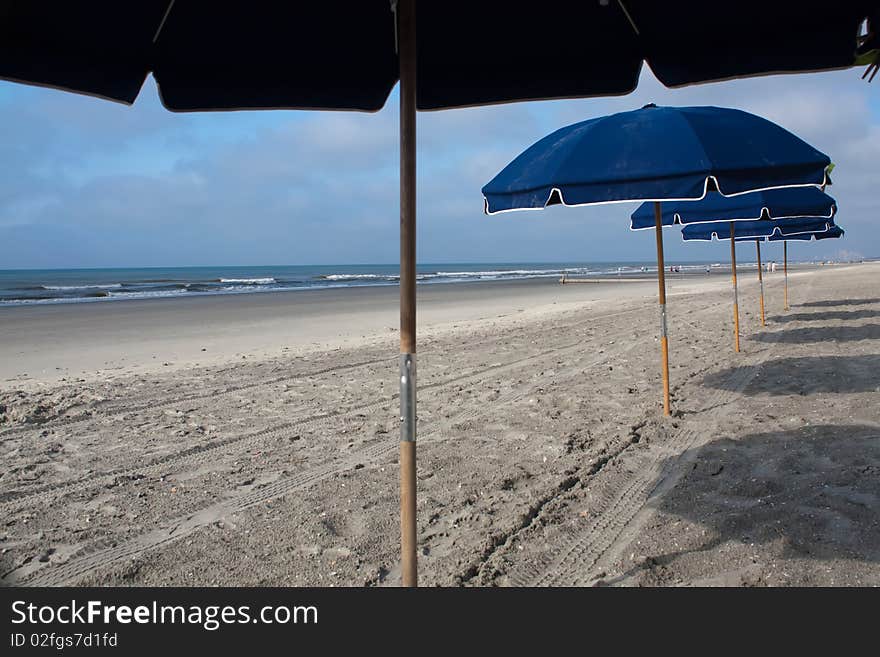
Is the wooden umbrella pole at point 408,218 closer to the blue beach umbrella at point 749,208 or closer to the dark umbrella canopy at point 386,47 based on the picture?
the dark umbrella canopy at point 386,47

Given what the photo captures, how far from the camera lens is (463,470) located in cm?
393

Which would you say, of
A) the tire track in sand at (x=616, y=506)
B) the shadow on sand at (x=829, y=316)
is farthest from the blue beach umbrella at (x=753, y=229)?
the tire track in sand at (x=616, y=506)

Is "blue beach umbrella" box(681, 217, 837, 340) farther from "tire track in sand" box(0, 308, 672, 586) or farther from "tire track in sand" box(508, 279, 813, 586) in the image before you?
"tire track in sand" box(0, 308, 672, 586)


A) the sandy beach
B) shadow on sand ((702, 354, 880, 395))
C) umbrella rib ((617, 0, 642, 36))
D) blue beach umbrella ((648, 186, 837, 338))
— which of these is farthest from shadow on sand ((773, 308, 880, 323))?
umbrella rib ((617, 0, 642, 36))

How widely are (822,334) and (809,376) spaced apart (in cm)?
366

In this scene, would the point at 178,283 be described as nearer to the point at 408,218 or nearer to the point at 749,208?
the point at 749,208

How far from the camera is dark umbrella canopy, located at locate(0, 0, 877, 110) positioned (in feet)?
7.54

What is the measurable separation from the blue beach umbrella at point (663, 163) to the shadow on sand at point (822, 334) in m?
6.21

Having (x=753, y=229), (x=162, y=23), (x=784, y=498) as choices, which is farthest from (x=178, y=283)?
(x=784, y=498)

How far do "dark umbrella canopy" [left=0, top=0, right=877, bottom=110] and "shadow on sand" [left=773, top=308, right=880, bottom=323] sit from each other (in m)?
10.1

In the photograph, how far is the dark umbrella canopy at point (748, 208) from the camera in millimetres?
6195

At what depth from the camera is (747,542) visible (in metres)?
2.78
